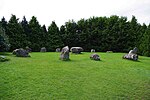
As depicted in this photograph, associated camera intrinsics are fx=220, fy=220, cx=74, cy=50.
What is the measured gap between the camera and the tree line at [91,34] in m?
48.1

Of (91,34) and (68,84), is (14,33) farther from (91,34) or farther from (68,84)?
(68,84)

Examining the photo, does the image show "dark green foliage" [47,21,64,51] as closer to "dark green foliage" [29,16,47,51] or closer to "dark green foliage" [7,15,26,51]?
"dark green foliage" [29,16,47,51]

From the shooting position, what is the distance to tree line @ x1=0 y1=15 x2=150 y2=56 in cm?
4809

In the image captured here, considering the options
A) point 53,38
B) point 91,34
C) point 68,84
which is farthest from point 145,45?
point 68,84

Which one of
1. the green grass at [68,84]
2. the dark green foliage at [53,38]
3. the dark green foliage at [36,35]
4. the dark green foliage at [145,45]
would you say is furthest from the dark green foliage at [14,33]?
the dark green foliage at [145,45]

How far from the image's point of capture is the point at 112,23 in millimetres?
55250

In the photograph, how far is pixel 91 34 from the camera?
176ft

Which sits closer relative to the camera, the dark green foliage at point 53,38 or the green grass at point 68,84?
the green grass at point 68,84

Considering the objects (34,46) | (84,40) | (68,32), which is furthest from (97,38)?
(34,46)

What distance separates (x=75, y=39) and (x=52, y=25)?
657 centimetres

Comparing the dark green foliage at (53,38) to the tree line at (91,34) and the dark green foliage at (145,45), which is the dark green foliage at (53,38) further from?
the dark green foliage at (145,45)

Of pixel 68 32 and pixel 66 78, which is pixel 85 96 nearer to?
pixel 66 78

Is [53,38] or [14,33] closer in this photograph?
[14,33]

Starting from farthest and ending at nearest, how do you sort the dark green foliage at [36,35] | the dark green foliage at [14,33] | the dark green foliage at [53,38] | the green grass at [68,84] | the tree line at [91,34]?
the dark green foliage at [53,38], the tree line at [91,34], the dark green foliage at [36,35], the dark green foliage at [14,33], the green grass at [68,84]
